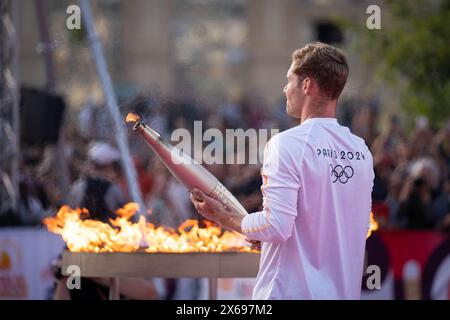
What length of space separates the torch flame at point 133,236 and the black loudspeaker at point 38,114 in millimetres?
6096

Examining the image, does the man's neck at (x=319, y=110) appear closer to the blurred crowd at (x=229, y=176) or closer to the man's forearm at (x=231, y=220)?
the man's forearm at (x=231, y=220)

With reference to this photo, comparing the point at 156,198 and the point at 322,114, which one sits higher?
the point at 322,114

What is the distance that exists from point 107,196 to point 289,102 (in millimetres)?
4385

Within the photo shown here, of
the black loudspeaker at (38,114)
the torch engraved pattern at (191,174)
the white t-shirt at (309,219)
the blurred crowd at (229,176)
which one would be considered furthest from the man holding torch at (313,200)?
the black loudspeaker at (38,114)

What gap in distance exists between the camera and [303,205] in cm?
505

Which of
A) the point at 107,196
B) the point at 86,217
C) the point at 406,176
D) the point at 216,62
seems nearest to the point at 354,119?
the point at 406,176

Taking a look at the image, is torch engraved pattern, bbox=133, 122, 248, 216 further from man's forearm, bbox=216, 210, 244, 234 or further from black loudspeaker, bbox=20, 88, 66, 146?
black loudspeaker, bbox=20, 88, 66, 146

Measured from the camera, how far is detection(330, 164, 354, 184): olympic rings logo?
511 cm

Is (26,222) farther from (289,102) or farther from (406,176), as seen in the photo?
(289,102)

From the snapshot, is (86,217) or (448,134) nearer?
(86,217)

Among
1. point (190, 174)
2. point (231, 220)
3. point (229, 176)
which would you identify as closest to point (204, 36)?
point (229, 176)

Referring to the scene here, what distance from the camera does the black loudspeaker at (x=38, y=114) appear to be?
1283 centimetres

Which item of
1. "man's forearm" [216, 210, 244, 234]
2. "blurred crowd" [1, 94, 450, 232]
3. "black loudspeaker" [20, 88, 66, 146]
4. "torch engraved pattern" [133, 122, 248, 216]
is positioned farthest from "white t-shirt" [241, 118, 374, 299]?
"black loudspeaker" [20, 88, 66, 146]

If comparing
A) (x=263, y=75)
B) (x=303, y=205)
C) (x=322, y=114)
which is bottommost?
(x=263, y=75)
